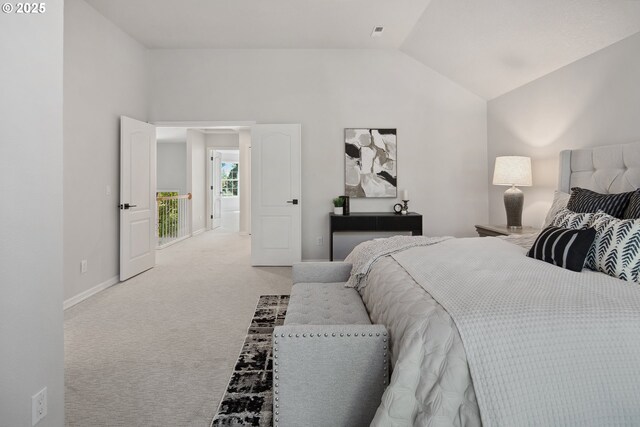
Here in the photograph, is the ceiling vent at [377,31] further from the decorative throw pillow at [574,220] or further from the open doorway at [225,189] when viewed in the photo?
the open doorway at [225,189]

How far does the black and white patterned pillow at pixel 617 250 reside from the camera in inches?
72.8

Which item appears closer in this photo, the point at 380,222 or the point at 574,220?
the point at 574,220

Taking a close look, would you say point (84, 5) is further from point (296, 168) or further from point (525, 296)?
point (525, 296)

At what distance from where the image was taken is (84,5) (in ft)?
12.9

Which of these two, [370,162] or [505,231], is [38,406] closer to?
[505,231]

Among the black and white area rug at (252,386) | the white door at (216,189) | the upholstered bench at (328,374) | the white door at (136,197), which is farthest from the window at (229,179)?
the upholstered bench at (328,374)

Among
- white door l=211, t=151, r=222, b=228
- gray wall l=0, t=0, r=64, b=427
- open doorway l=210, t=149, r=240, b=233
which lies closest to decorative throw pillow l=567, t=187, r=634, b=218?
gray wall l=0, t=0, r=64, b=427

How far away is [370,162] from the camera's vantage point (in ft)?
17.7

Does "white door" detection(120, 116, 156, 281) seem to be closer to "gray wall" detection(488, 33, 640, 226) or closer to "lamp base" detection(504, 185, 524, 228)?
"lamp base" detection(504, 185, 524, 228)

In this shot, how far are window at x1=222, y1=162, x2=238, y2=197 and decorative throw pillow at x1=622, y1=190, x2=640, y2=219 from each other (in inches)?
477

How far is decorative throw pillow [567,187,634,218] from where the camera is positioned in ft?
8.15

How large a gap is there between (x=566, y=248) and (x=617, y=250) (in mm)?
217

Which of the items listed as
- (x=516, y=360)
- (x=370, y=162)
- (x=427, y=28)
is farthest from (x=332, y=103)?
(x=516, y=360)

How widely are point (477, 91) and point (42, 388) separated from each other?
558 cm
